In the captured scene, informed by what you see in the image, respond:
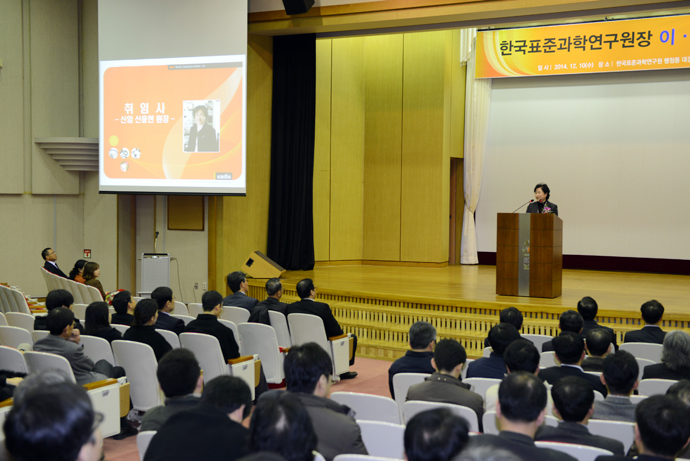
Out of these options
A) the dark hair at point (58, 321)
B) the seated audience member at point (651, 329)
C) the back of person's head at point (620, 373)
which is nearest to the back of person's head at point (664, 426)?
the back of person's head at point (620, 373)

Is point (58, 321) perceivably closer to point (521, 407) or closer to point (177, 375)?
point (177, 375)

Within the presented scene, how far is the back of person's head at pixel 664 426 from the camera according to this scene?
1.85m

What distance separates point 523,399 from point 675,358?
1.75 meters

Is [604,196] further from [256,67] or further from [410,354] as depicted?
[410,354]

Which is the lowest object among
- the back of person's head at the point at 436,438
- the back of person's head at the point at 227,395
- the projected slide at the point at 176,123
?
the back of person's head at the point at 227,395

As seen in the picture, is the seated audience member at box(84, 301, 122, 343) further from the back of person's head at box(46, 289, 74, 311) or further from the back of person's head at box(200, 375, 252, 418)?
the back of person's head at box(200, 375, 252, 418)

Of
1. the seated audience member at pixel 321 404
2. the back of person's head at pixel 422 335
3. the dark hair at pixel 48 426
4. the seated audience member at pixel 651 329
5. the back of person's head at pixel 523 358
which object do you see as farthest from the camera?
the seated audience member at pixel 651 329

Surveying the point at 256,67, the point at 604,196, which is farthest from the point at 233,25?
the point at 604,196

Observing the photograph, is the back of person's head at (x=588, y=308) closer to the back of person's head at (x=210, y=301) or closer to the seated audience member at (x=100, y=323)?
the back of person's head at (x=210, y=301)

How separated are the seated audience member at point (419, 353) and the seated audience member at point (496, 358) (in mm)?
264

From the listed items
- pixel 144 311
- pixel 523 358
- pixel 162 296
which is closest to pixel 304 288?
pixel 162 296

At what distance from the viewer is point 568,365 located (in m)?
3.20

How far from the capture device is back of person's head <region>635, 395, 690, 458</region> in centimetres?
185

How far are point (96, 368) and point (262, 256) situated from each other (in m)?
4.90
